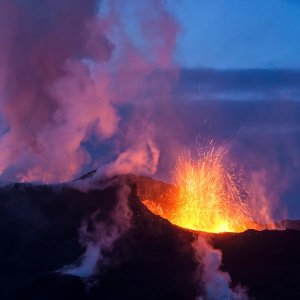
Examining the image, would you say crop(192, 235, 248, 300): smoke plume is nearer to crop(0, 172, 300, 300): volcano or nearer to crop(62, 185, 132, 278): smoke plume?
crop(0, 172, 300, 300): volcano

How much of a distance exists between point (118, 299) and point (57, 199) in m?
16.0

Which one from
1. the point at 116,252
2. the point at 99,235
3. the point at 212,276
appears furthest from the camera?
the point at 99,235

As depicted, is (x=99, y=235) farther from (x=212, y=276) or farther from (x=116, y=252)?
(x=212, y=276)

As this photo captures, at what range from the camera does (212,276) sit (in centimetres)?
4978

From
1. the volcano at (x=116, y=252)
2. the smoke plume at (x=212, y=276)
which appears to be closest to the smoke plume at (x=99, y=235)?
the volcano at (x=116, y=252)

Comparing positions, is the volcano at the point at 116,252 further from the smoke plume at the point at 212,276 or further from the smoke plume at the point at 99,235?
the smoke plume at the point at 212,276

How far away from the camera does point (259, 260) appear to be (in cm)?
5234

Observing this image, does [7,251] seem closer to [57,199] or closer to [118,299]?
[57,199]

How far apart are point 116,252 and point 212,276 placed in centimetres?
759

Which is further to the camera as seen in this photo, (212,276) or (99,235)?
(99,235)

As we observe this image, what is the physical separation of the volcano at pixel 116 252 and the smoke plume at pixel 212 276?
1.64ft

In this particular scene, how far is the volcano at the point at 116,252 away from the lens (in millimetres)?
48344

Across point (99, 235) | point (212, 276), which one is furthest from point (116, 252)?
point (212, 276)

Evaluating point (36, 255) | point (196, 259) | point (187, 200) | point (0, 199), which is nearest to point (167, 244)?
point (196, 259)
